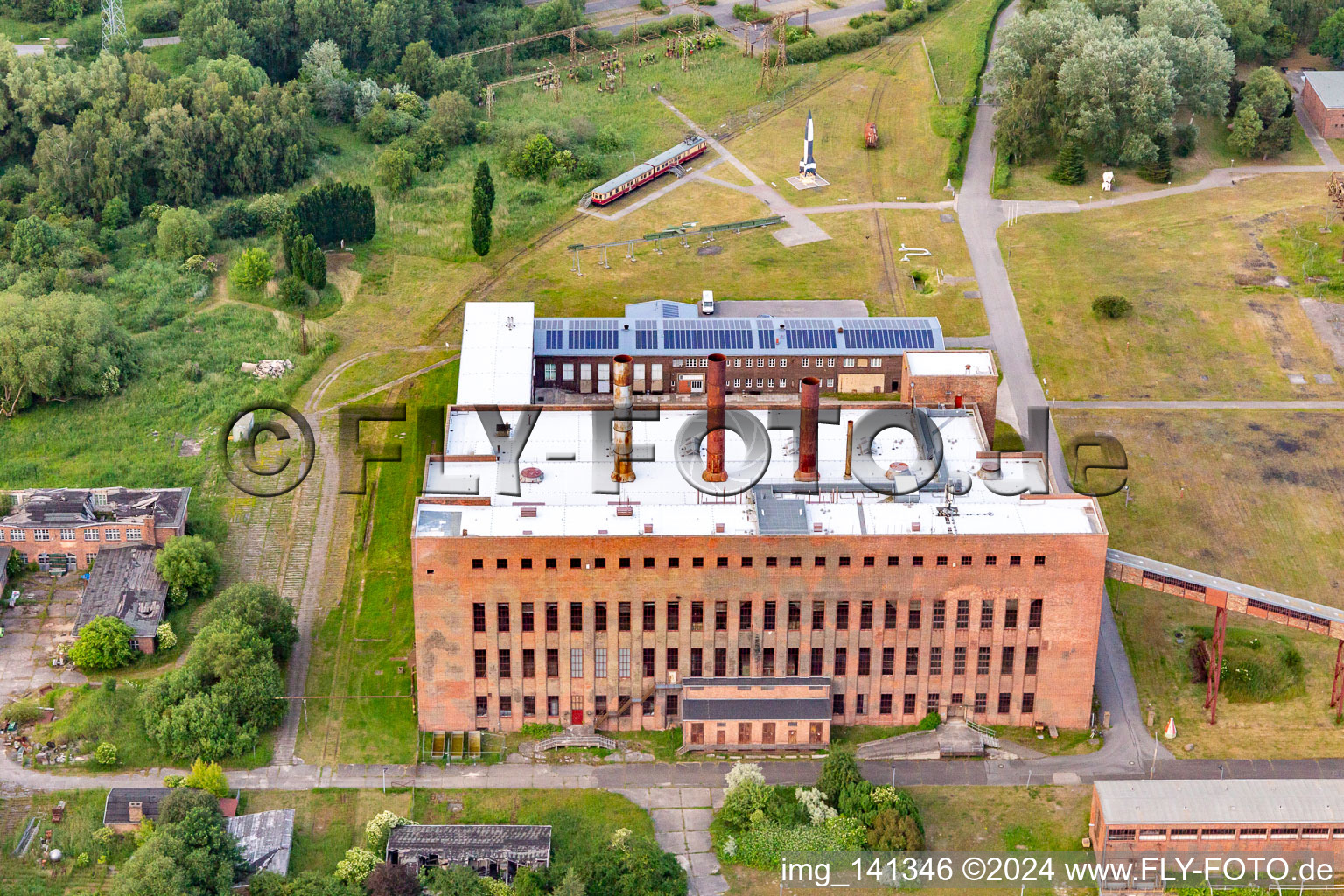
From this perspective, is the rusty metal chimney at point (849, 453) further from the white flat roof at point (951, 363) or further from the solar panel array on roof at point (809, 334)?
the solar panel array on roof at point (809, 334)

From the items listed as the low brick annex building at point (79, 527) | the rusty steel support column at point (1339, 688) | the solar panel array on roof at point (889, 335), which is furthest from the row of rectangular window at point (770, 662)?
the solar panel array on roof at point (889, 335)

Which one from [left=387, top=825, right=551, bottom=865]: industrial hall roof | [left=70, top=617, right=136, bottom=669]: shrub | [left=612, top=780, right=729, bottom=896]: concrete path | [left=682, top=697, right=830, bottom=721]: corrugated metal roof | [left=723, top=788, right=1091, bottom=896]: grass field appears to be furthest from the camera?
[left=70, top=617, right=136, bottom=669]: shrub

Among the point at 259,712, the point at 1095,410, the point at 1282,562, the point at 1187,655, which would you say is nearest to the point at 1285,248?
the point at 1095,410

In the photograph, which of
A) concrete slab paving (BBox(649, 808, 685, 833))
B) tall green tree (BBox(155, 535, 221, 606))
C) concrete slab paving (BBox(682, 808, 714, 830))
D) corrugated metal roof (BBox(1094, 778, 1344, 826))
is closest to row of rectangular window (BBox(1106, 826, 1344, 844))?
corrugated metal roof (BBox(1094, 778, 1344, 826))

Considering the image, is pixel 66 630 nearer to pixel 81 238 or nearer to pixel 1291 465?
pixel 81 238

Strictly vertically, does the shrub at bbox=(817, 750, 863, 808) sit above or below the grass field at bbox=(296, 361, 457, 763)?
below

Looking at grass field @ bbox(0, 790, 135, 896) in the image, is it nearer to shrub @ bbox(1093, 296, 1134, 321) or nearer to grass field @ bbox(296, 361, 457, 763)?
grass field @ bbox(296, 361, 457, 763)
